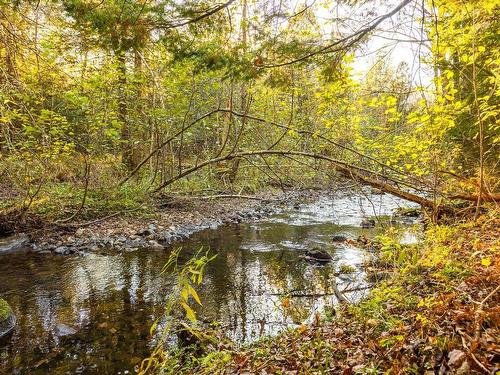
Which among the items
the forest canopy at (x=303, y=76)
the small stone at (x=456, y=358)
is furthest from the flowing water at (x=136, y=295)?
the small stone at (x=456, y=358)

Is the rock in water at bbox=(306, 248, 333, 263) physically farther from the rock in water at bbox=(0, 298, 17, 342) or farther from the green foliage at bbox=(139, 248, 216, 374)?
the rock in water at bbox=(0, 298, 17, 342)

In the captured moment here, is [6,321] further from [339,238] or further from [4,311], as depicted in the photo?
[339,238]

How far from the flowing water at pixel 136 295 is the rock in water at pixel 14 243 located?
0.45 m

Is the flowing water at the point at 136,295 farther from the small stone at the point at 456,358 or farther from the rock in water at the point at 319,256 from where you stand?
the small stone at the point at 456,358

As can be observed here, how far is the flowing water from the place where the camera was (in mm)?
4703

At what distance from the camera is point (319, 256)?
8.66 metres

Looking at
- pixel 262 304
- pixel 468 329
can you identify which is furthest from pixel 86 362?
pixel 468 329

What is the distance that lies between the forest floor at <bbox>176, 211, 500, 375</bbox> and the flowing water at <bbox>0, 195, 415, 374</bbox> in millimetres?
1114

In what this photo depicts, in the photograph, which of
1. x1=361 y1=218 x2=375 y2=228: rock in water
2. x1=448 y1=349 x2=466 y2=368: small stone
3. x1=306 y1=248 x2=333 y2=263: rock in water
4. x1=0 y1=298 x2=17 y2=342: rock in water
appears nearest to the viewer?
x1=448 y1=349 x2=466 y2=368: small stone

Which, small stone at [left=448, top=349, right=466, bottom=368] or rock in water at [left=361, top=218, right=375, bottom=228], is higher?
rock in water at [left=361, top=218, right=375, bottom=228]

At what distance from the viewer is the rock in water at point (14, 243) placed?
29.1ft

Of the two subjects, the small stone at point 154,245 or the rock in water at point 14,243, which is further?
the small stone at point 154,245

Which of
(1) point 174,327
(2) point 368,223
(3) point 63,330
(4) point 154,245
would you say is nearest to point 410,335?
(1) point 174,327

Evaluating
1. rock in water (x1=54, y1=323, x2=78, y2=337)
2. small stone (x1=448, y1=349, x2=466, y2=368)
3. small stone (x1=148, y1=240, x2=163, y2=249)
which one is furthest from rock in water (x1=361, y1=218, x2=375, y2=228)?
small stone (x1=448, y1=349, x2=466, y2=368)
